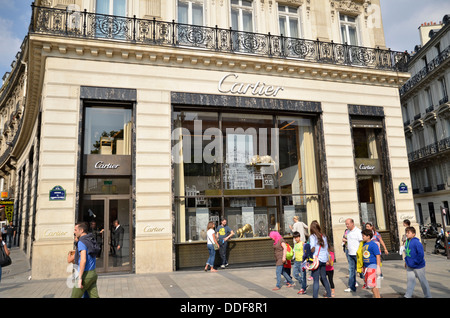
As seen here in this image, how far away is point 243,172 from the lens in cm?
1325

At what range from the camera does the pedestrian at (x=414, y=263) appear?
6645 millimetres

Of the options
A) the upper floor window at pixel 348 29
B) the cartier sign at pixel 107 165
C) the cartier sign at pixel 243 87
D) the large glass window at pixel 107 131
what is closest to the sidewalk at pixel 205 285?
the cartier sign at pixel 107 165

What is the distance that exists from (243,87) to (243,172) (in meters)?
3.31

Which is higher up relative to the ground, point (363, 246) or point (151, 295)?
point (363, 246)

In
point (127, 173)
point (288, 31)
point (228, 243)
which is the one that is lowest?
point (228, 243)

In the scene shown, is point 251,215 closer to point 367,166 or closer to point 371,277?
point 367,166

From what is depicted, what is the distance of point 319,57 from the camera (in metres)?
14.3

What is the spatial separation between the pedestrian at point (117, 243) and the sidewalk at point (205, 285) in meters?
0.67

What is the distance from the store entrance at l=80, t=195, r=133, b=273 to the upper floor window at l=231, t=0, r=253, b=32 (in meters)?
8.31

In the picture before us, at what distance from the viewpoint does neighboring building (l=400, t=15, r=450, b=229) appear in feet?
98.5

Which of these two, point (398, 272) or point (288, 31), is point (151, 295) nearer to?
point (398, 272)

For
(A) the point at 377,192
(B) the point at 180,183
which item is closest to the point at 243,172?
(B) the point at 180,183

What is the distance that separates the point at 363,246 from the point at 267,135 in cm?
760
